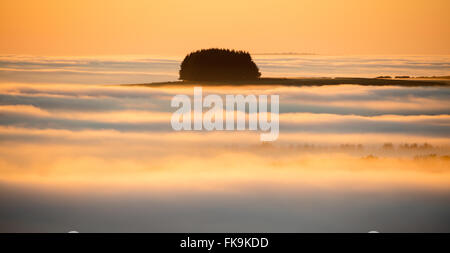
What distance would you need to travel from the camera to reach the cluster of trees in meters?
16.0

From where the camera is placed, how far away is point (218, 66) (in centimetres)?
1620

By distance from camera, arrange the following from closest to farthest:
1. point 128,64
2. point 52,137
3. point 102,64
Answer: point 52,137 → point 102,64 → point 128,64

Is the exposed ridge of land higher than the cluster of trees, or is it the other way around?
the cluster of trees

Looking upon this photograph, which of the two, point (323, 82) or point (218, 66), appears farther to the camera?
point (218, 66)

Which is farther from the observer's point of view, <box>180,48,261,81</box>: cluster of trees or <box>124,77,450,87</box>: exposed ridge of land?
<box>180,48,261,81</box>: cluster of trees

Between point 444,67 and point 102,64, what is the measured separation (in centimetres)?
1031

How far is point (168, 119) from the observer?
34.5 feet

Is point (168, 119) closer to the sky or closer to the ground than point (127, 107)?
closer to the ground

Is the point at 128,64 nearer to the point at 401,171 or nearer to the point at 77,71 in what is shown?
the point at 77,71

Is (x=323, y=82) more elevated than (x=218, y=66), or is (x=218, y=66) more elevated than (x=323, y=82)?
(x=218, y=66)

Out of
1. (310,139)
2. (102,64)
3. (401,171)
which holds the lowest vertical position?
(401,171)

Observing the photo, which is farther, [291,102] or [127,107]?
[291,102]

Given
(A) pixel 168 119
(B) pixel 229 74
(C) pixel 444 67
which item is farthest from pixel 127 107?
(C) pixel 444 67

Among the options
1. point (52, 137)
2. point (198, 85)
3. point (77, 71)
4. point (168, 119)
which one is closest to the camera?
point (52, 137)
